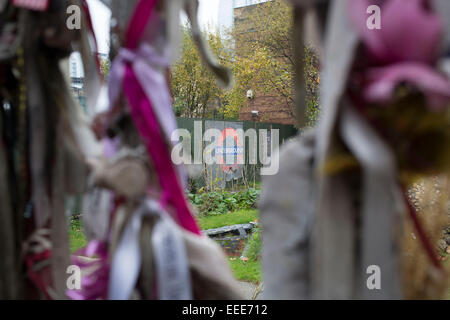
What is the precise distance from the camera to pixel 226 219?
4.71m

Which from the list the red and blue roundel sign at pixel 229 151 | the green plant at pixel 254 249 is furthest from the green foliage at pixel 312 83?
the green plant at pixel 254 249

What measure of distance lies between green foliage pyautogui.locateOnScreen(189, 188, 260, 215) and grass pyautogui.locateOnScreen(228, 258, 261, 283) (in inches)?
72.7

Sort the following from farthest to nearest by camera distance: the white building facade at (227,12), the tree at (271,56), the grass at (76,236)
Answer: the white building facade at (227,12) → the tree at (271,56) → the grass at (76,236)

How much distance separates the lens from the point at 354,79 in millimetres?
569

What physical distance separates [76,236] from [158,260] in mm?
3535

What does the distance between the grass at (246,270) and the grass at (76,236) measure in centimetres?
129

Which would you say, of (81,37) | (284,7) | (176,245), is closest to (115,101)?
(81,37)

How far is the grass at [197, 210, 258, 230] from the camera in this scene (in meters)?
4.43

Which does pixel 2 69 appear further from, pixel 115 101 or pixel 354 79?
pixel 354 79

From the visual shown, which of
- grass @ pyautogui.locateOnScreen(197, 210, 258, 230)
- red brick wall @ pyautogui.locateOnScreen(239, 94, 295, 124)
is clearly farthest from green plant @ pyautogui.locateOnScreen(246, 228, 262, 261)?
red brick wall @ pyautogui.locateOnScreen(239, 94, 295, 124)

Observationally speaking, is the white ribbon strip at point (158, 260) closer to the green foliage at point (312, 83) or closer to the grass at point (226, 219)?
the grass at point (226, 219)

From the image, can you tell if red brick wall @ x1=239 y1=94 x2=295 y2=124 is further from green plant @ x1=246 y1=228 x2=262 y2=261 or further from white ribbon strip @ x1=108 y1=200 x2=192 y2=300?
white ribbon strip @ x1=108 y1=200 x2=192 y2=300

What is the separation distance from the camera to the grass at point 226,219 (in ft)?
14.5
